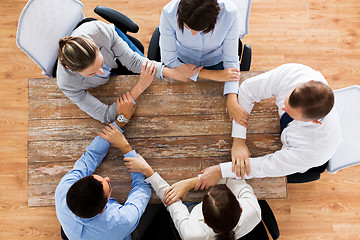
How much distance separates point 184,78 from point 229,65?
296 mm

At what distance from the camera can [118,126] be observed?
5.22 feet

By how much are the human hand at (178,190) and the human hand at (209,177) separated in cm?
4

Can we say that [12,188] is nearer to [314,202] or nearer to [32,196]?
[32,196]

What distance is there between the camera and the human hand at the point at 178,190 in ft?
5.00

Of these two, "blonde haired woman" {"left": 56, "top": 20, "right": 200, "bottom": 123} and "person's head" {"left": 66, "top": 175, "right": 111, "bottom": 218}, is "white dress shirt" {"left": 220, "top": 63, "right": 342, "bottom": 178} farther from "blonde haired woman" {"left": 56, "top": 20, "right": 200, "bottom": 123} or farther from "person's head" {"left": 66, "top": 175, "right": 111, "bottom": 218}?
"person's head" {"left": 66, "top": 175, "right": 111, "bottom": 218}

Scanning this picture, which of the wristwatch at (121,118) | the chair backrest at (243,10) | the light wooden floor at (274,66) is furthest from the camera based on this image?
the light wooden floor at (274,66)

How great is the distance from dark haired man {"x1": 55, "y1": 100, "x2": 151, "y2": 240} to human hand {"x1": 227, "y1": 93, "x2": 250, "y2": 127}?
570mm

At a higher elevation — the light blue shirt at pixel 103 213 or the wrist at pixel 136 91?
the wrist at pixel 136 91

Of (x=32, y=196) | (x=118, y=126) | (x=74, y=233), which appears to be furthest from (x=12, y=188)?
(x=118, y=126)

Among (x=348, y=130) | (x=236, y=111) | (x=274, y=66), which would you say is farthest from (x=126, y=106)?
(x=274, y=66)

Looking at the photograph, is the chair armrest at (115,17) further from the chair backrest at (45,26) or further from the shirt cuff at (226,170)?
the shirt cuff at (226,170)

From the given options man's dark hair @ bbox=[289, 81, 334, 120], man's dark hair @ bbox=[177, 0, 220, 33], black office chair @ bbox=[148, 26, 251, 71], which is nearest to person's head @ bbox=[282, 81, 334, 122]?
man's dark hair @ bbox=[289, 81, 334, 120]

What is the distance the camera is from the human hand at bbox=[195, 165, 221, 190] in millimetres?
1522

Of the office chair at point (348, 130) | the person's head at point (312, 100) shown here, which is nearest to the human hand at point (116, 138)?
the person's head at point (312, 100)
